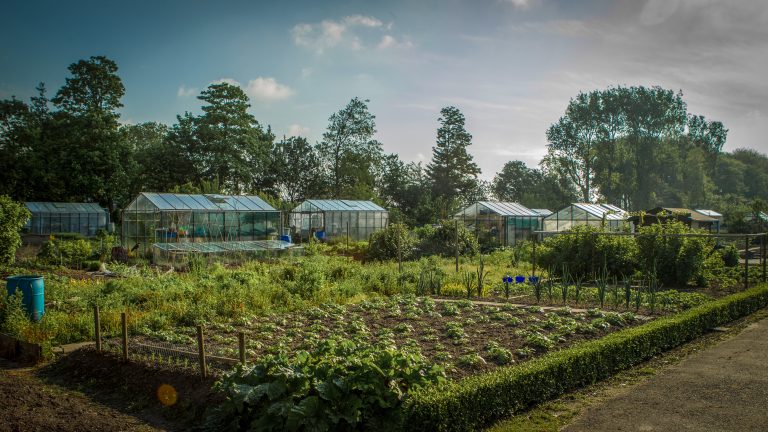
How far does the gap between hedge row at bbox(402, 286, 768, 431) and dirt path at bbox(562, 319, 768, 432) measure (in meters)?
0.49

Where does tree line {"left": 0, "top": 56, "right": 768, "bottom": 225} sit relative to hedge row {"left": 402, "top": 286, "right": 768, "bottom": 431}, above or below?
above

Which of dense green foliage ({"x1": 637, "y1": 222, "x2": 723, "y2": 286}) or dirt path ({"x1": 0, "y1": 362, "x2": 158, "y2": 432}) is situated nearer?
dirt path ({"x1": 0, "y1": 362, "x2": 158, "y2": 432})

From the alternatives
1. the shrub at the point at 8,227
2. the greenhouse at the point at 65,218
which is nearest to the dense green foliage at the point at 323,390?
the shrub at the point at 8,227

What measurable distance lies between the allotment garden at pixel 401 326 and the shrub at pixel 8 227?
73 centimetres

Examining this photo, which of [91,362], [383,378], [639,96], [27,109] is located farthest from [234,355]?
[639,96]

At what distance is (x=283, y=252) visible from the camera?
22812 millimetres

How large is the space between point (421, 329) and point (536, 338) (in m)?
1.77

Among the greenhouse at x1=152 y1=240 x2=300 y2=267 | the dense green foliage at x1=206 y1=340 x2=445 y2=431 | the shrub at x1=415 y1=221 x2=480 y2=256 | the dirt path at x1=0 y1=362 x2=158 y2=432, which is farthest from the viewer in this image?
the shrub at x1=415 y1=221 x2=480 y2=256

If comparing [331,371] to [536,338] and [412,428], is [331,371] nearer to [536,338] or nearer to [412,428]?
[412,428]

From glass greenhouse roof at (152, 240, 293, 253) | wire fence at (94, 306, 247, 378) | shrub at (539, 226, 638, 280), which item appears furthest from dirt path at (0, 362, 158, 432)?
glass greenhouse roof at (152, 240, 293, 253)

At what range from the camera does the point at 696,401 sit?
6055 mm

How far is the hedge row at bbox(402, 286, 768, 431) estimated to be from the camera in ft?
16.3

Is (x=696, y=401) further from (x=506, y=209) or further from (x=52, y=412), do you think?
(x=506, y=209)

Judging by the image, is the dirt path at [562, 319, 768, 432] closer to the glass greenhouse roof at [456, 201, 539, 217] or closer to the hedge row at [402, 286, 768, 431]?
the hedge row at [402, 286, 768, 431]
